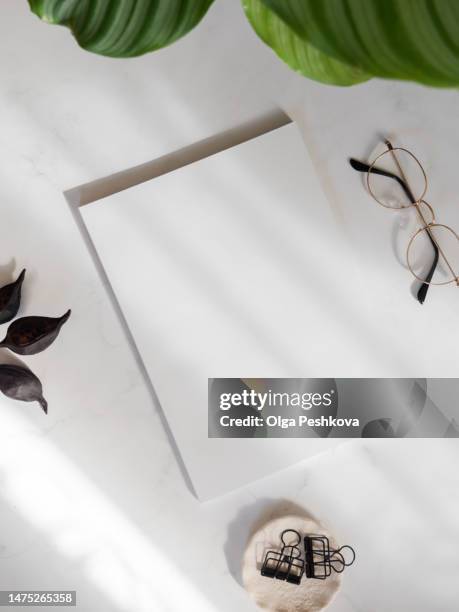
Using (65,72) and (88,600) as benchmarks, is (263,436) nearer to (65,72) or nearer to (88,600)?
(88,600)

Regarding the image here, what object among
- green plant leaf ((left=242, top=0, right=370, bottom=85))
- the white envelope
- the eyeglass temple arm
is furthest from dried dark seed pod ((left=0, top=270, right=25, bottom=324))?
green plant leaf ((left=242, top=0, right=370, bottom=85))

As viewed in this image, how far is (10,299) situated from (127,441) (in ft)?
0.85

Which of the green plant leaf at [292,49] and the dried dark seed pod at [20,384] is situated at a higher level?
the green plant leaf at [292,49]

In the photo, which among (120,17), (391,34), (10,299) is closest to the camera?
(391,34)

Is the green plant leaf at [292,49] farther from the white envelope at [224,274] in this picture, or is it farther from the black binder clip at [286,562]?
the black binder clip at [286,562]

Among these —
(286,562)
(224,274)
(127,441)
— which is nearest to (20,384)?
(127,441)

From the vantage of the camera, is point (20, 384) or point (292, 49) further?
point (20, 384)

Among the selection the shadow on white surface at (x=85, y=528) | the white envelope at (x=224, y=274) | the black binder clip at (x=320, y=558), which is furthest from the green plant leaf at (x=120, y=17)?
the black binder clip at (x=320, y=558)

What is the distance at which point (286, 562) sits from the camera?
84 centimetres

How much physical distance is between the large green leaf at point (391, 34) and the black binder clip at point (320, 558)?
2.68ft

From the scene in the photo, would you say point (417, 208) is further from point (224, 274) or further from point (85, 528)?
point (85, 528)

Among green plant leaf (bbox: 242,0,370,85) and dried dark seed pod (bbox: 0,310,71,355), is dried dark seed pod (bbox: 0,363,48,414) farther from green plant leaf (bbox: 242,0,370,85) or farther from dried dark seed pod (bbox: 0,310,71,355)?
green plant leaf (bbox: 242,0,370,85)

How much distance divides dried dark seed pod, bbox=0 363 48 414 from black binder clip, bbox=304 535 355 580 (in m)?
0.44

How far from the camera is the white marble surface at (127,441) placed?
2.56 ft
